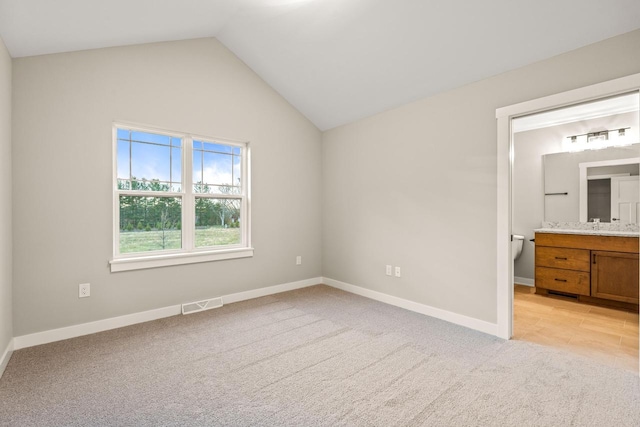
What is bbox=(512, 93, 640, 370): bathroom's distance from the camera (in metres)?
3.33

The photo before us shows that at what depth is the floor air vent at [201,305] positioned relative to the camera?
136 inches

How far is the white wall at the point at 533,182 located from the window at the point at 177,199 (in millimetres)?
3786

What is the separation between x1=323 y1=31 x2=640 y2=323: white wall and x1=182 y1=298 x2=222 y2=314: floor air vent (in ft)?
5.59

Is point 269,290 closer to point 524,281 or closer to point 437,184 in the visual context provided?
point 437,184

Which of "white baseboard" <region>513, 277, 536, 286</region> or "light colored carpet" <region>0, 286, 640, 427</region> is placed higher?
"white baseboard" <region>513, 277, 536, 286</region>

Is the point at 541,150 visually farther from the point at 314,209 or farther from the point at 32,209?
the point at 32,209

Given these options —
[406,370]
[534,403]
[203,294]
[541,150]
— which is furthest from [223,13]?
[541,150]

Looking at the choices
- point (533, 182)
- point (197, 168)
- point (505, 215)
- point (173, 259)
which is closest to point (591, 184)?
point (533, 182)

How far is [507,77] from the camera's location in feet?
9.18

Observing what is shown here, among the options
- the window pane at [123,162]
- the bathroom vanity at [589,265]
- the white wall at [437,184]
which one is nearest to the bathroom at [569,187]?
the bathroom vanity at [589,265]

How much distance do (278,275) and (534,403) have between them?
306cm

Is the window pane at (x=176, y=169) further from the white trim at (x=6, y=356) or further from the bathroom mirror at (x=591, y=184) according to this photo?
the bathroom mirror at (x=591, y=184)

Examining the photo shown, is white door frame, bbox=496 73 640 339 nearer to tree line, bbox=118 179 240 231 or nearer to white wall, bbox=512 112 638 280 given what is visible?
white wall, bbox=512 112 638 280

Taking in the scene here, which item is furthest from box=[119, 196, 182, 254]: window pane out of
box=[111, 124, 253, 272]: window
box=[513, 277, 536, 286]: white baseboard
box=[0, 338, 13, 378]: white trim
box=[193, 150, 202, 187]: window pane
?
box=[513, 277, 536, 286]: white baseboard
